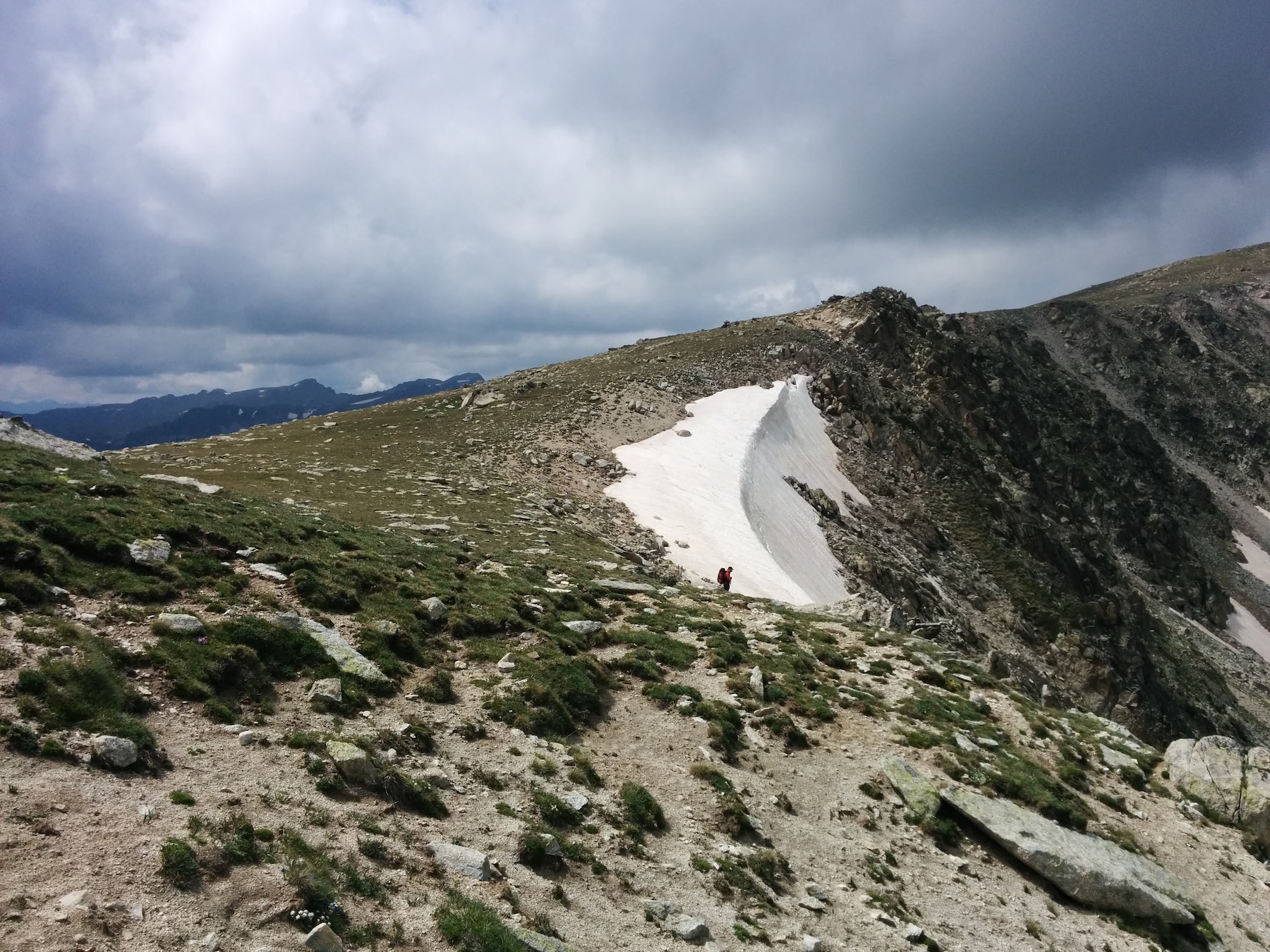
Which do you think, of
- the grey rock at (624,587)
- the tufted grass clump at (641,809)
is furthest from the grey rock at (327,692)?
the grey rock at (624,587)

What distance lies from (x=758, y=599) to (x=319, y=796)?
2009 cm

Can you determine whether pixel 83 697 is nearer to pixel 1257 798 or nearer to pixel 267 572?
pixel 267 572

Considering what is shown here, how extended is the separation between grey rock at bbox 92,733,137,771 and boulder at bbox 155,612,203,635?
3.43m

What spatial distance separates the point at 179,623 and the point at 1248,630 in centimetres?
14451

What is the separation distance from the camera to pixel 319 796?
10281mm

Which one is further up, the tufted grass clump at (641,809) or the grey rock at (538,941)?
the grey rock at (538,941)

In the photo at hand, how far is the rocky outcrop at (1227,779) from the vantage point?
18.0m

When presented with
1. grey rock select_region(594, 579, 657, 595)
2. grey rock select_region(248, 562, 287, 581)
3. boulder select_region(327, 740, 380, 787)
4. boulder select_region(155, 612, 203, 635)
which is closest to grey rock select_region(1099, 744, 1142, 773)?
grey rock select_region(594, 579, 657, 595)

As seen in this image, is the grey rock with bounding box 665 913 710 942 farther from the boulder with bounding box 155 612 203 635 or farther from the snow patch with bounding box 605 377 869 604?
the snow patch with bounding box 605 377 869 604

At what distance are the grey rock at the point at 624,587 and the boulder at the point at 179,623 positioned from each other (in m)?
12.8

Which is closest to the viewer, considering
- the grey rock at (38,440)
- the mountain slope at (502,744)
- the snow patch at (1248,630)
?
the mountain slope at (502,744)

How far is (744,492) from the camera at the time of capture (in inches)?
1795

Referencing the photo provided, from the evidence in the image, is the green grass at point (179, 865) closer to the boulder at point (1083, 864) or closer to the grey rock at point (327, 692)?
the grey rock at point (327, 692)

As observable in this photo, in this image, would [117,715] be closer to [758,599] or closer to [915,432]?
[758,599]
